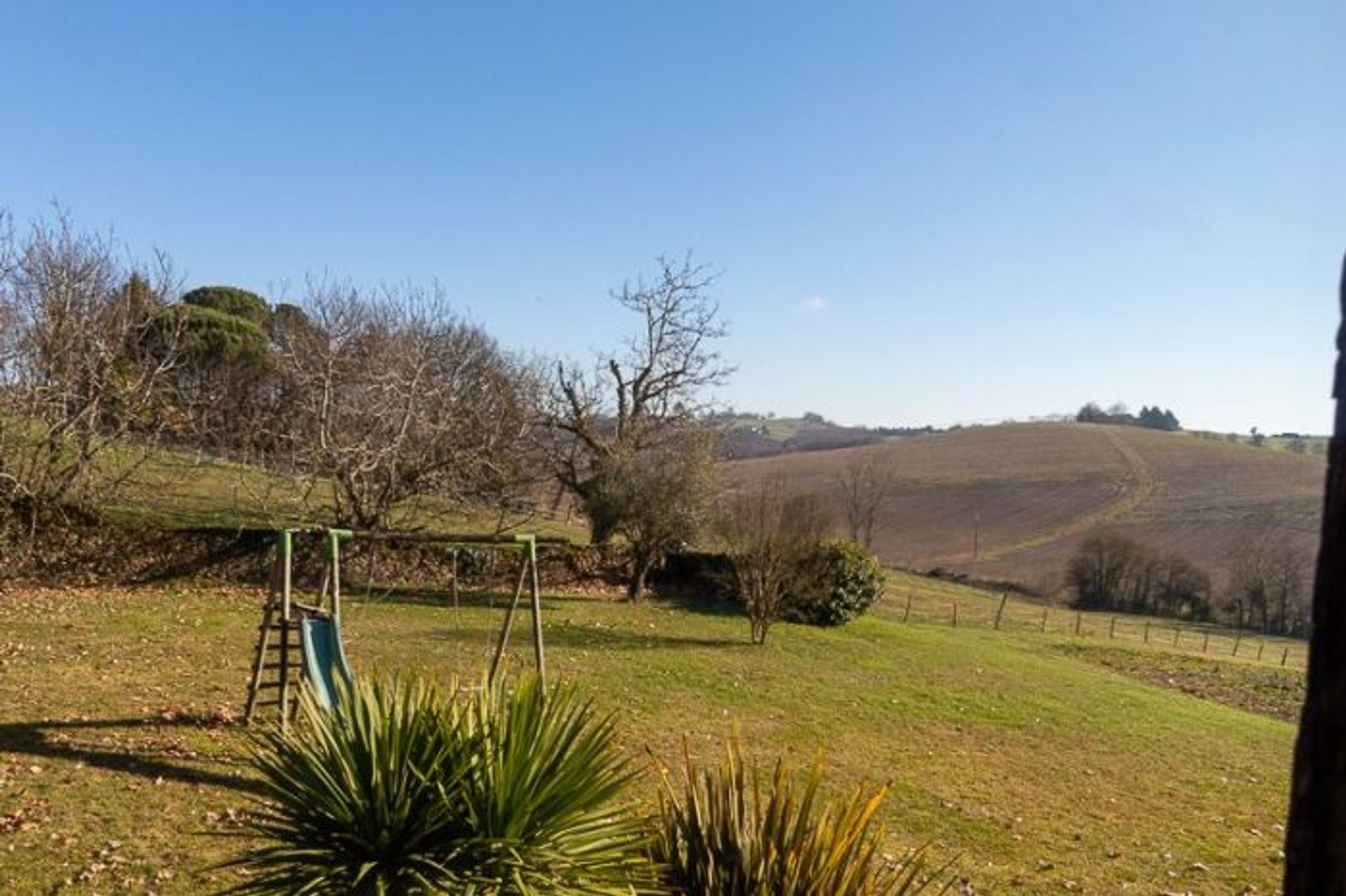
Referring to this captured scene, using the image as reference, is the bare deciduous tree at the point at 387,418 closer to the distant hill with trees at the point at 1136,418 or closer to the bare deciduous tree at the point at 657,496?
the bare deciduous tree at the point at 657,496

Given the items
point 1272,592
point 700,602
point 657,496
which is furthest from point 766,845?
point 1272,592

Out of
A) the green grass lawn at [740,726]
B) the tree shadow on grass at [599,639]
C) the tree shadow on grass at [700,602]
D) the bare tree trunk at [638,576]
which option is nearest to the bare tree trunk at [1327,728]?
the green grass lawn at [740,726]

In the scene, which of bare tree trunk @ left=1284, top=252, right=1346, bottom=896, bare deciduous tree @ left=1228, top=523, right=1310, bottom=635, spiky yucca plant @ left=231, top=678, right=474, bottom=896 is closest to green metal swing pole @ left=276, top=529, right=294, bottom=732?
spiky yucca plant @ left=231, top=678, right=474, bottom=896

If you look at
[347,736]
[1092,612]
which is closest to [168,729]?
[347,736]

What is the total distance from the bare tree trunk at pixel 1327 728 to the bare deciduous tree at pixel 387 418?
19.9 meters

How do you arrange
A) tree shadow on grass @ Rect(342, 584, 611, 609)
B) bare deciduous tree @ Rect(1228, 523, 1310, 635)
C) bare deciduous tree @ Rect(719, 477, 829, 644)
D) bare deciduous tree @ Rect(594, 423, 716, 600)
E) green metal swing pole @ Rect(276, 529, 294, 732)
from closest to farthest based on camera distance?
green metal swing pole @ Rect(276, 529, 294, 732) < bare deciduous tree @ Rect(719, 477, 829, 644) < tree shadow on grass @ Rect(342, 584, 611, 609) < bare deciduous tree @ Rect(594, 423, 716, 600) < bare deciduous tree @ Rect(1228, 523, 1310, 635)

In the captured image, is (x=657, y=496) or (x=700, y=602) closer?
(x=657, y=496)

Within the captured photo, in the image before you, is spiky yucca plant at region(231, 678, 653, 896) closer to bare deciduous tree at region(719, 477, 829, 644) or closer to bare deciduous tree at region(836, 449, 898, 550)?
bare deciduous tree at region(719, 477, 829, 644)

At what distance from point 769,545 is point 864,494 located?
4781 centimetres

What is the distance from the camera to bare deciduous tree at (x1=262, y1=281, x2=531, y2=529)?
20922mm

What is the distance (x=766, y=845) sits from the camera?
3963 millimetres

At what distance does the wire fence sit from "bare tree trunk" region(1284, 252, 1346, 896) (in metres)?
25.8

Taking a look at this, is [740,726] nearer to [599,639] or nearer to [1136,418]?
[599,639]

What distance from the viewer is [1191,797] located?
10.5 metres
